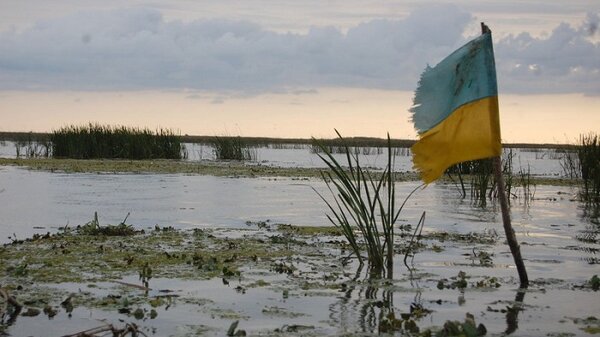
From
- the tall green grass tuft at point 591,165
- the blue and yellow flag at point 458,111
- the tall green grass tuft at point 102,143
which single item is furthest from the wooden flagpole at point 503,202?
the tall green grass tuft at point 102,143

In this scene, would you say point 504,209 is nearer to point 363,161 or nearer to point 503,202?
point 503,202

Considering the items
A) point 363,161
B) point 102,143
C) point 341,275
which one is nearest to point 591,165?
point 341,275

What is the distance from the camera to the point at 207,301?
6906mm

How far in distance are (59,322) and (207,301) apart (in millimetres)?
1315

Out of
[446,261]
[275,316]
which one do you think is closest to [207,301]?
[275,316]

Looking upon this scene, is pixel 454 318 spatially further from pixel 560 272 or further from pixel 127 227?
pixel 127 227

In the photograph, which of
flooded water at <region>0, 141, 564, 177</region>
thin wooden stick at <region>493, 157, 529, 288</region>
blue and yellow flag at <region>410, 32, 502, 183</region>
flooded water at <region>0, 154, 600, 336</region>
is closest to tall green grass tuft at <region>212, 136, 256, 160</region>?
flooded water at <region>0, 141, 564, 177</region>

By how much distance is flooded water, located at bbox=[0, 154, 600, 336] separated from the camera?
6.20 meters

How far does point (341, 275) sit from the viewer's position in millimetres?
8289

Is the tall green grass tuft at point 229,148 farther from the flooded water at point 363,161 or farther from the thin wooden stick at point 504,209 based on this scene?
the thin wooden stick at point 504,209

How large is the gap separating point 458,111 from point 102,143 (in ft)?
102

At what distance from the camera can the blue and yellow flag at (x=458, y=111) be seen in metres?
7.07

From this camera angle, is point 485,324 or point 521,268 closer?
point 485,324

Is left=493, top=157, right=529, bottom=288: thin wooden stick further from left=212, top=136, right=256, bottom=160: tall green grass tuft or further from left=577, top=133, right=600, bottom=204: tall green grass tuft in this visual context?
left=212, top=136, right=256, bottom=160: tall green grass tuft
